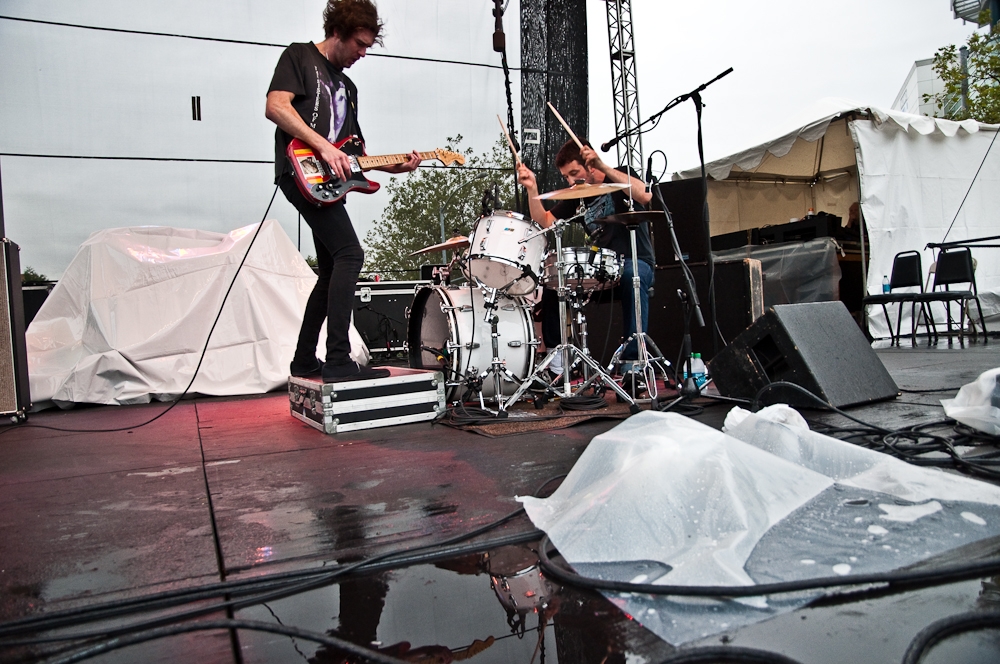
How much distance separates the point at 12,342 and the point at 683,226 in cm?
472

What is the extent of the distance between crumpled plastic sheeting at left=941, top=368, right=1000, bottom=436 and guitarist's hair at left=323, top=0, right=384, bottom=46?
286 cm

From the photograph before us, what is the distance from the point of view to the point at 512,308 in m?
3.86

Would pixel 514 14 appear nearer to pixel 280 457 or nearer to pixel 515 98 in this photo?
pixel 515 98

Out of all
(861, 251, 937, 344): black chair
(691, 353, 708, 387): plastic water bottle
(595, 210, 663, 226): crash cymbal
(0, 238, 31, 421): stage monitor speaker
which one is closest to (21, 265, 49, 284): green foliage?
(0, 238, 31, 421): stage monitor speaker

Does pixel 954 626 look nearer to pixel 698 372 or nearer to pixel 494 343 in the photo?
pixel 494 343

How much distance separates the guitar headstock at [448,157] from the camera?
12.9ft

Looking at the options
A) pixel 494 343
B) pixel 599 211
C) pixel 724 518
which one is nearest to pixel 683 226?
pixel 599 211

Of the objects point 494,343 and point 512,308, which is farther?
point 512,308

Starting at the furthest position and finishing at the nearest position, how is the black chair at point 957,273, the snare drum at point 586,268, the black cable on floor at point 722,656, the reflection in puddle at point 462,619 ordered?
the black chair at point 957,273
the snare drum at point 586,268
the reflection in puddle at point 462,619
the black cable on floor at point 722,656

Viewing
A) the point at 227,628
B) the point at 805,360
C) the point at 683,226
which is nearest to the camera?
the point at 227,628

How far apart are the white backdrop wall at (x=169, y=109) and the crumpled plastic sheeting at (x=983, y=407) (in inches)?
241

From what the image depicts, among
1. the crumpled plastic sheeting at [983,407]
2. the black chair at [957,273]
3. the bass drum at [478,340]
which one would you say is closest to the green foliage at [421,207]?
the bass drum at [478,340]

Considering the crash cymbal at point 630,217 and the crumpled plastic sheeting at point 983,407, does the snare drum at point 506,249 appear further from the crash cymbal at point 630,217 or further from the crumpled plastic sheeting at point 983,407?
the crumpled plastic sheeting at point 983,407

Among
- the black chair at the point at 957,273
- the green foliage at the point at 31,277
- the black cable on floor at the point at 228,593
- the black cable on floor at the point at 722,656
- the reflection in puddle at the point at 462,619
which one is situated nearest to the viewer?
the black cable on floor at the point at 722,656
